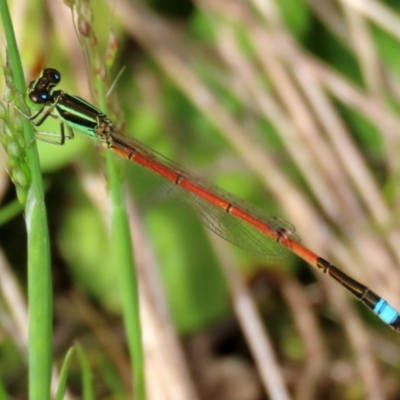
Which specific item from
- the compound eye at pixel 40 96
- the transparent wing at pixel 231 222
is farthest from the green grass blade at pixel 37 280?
the transparent wing at pixel 231 222

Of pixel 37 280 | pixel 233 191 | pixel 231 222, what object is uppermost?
pixel 233 191

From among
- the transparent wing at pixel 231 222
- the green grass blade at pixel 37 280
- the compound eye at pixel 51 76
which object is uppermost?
the compound eye at pixel 51 76

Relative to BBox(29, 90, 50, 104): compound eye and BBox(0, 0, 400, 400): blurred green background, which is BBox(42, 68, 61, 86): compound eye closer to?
BBox(29, 90, 50, 104): compound eye

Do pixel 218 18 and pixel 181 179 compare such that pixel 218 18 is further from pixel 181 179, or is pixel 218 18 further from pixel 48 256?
pixel 48 256

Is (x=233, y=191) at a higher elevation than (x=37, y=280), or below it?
higher

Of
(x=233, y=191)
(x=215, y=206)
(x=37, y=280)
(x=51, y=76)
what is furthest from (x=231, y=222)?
(x=37, y=280)

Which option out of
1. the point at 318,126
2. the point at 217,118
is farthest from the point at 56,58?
the point at 318,126

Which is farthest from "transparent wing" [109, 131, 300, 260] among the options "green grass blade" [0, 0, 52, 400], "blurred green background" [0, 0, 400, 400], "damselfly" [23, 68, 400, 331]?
"green grass blade" [0, 0, 52, 400]

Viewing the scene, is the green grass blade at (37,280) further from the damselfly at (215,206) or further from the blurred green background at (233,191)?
the blurred green background at (233,191)

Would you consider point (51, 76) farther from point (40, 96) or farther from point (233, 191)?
point (233, 191)
